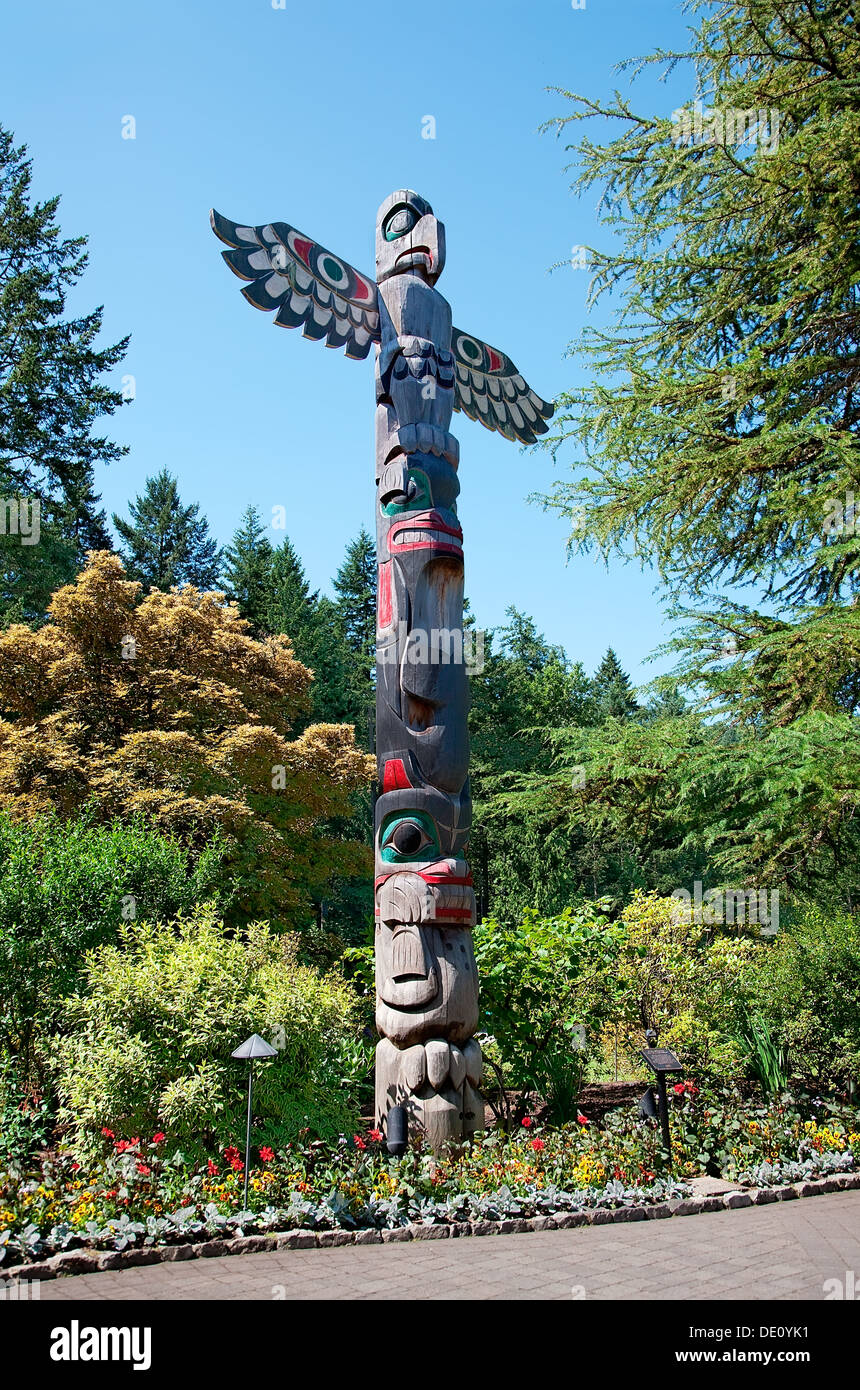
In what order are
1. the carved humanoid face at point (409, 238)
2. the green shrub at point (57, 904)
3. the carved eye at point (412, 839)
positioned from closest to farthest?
the carved eye at point (412, 839)
the green shrub at point (57, 904)
the carved humanoid face at point (409, 238)

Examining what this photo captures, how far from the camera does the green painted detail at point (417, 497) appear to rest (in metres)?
8.72

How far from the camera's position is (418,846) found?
7859mm

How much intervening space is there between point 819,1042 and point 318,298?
9.21 m

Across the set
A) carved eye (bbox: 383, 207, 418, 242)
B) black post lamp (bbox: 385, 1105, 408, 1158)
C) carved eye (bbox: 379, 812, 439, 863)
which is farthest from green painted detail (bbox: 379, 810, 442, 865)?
carved eye (bbox: 383, 207, 418, 242)

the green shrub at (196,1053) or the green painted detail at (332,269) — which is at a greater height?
the green painted detail at (332,269)

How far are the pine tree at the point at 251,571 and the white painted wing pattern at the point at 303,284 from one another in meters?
22.3

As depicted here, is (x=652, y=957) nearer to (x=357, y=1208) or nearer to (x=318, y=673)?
Result: (x=357, y=1208)

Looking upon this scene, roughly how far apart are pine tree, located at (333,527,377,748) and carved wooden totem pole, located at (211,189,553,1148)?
78.1ft

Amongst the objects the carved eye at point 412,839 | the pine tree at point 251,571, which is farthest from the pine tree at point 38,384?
the carved eye at point 412,839

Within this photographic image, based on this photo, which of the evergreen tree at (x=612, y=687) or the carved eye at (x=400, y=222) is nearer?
the carved eye at (x=400, y=222)

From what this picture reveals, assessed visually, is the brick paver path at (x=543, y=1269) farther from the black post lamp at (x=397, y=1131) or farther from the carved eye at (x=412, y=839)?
the carved eye at (x=412, y=839)

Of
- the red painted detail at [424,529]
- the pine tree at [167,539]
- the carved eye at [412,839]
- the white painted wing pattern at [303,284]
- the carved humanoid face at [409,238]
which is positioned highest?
the pine tree at [167,539]

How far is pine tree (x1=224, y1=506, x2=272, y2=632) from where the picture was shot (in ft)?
109
